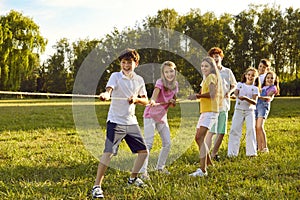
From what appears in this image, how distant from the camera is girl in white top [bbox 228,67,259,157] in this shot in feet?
23.1


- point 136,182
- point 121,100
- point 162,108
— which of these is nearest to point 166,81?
point 162,108

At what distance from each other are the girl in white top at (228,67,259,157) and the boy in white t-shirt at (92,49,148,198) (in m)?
2.53

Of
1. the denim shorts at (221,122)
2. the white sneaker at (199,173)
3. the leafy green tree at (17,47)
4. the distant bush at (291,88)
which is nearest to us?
the white sneaker at (199,173)

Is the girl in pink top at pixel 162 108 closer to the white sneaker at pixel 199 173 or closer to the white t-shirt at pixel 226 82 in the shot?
the white sneaker at pixel 199 173

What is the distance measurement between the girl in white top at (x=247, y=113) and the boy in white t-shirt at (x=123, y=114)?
253 centimetres

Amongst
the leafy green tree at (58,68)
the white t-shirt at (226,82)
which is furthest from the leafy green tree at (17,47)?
the white t-shirt at (226,82)

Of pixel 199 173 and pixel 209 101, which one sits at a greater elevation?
pixel 209 101

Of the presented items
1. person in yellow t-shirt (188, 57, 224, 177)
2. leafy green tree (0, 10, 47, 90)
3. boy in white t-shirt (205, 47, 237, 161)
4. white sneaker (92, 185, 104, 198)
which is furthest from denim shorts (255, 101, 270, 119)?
leafy green tree (0, 10, 47, 90)

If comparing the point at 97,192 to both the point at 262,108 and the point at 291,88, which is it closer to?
the point at 262,108

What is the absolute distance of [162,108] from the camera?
19.2 feet

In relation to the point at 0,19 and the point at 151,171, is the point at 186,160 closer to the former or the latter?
the point at 151,171

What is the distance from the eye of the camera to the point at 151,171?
583 centimetres

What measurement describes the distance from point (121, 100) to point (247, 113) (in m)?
3.18

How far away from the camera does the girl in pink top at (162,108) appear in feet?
18.9
